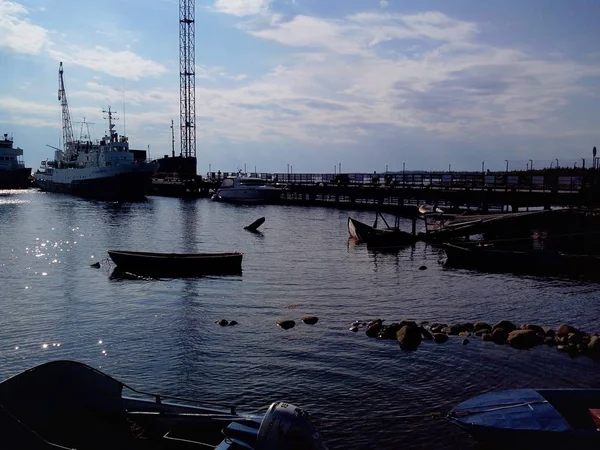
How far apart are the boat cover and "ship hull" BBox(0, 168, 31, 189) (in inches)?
6776

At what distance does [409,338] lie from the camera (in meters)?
22.5

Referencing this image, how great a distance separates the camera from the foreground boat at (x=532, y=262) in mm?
39812

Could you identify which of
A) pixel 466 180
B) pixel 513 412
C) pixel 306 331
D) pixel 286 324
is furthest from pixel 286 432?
pixel 466 180

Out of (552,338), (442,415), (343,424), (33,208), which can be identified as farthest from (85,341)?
(33,208)

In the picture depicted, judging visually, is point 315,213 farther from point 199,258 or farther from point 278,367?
point 278,367

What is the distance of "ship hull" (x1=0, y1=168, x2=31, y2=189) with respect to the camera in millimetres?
161750

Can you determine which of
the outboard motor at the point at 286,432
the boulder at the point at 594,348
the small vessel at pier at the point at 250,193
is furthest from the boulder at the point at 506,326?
the small vessel at pier at the point at 250,193

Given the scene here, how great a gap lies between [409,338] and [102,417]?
12.8 meters

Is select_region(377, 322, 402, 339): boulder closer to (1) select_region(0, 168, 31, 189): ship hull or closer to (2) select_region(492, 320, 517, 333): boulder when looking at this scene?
(2) select_region(492, 320, 517, 333): boulder

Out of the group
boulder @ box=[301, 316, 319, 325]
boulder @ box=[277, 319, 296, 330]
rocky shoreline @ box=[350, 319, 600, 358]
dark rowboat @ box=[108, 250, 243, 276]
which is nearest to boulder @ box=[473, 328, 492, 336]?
rocky shoreline @ box=[350, 319, 600, 358]

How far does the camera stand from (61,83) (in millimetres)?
153125

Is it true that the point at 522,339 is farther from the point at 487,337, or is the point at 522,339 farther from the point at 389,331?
the point at 389,331

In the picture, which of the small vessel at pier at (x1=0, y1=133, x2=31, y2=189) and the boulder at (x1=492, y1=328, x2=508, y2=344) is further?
the small vessel at pier at (x1=0, y1=133, x2=31, y2=189)

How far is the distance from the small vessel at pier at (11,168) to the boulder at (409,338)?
6405 inches
